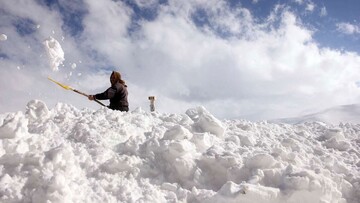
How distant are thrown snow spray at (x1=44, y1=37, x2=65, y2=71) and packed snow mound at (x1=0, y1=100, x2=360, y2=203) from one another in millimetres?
1925

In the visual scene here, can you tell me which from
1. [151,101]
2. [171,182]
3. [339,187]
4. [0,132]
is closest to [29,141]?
[0,132]

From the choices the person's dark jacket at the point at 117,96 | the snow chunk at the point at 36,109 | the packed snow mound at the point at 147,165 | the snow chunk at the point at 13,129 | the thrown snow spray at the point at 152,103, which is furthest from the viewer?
the thrown snow spray at the point at 152,103

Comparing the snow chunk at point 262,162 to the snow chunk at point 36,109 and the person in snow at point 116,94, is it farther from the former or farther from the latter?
the person in snow at point 116,94

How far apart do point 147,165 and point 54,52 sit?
15.1 ft

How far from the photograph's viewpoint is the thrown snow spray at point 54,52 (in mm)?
7787

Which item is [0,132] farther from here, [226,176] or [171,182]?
[226,176]

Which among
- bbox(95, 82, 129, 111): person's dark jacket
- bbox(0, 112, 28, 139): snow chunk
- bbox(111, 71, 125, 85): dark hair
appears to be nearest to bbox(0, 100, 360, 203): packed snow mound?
bbox(0, 112, 28, 139): snow chunk

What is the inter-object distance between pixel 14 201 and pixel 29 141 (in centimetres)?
116

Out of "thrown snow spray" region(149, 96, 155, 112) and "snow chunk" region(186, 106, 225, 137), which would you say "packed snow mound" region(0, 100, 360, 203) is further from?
"thrown snow spray" region(149, 96, 155, 112)

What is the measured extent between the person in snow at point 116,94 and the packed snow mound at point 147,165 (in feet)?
5.95

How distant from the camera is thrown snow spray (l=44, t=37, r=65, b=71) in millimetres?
7787

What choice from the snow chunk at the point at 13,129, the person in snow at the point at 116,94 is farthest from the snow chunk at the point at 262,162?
the person in snow at the point at 116,94

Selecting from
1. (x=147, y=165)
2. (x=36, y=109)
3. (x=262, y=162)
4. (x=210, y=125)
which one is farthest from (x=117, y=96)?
(x=262, y=162)

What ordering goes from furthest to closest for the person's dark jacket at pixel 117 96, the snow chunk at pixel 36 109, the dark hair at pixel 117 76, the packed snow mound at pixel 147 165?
the dark hair at pixel 117 76
the person's dark jacket at pixel 117 96
the snow chunk at pixel 36 109
the packed snow mound at pixel 147 165
